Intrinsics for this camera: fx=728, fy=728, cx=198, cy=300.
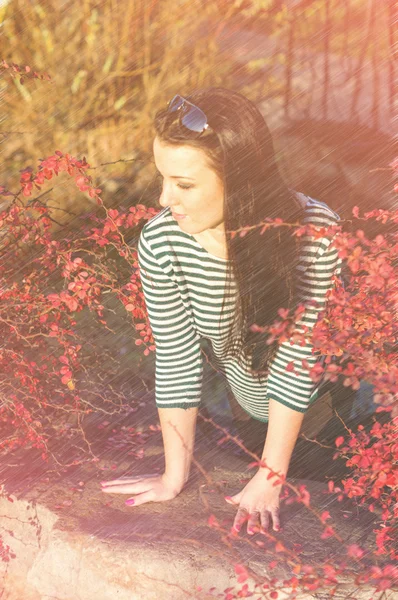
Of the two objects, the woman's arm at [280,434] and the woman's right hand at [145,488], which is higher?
the woman's arm at [280,434]

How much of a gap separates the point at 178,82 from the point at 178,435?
2.67 meters

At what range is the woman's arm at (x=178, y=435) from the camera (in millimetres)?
2760

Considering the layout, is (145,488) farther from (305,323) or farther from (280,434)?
(305,323)

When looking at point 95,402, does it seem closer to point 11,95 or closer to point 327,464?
point 327,464

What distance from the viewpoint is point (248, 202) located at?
228cm

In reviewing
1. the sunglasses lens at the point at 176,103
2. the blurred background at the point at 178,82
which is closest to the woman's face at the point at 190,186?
the sunglasses lens at the point at 176,103

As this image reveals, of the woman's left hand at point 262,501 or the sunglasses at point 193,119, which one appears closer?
the sunglasses at point 193,119

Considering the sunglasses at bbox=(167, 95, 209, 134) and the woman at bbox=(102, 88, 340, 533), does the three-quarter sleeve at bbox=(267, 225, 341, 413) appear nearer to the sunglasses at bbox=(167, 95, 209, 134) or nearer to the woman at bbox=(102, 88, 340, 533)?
the woman at bbox=(102, 88, 340, 533)

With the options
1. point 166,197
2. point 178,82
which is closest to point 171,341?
point 166,197

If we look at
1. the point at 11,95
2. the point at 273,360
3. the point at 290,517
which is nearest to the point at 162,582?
the point at 290,517

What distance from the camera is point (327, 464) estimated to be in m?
3.28

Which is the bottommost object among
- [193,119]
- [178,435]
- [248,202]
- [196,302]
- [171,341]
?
[178,435]

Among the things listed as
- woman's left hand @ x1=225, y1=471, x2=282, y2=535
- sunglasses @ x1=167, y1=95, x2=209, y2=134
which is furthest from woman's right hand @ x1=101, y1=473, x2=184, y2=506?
sunglasses @ x1=167, y1=95, x2=209, y2=134

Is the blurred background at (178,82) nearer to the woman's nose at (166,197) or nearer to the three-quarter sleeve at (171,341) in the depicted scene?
the three-quarter sleeve at (171,341)
